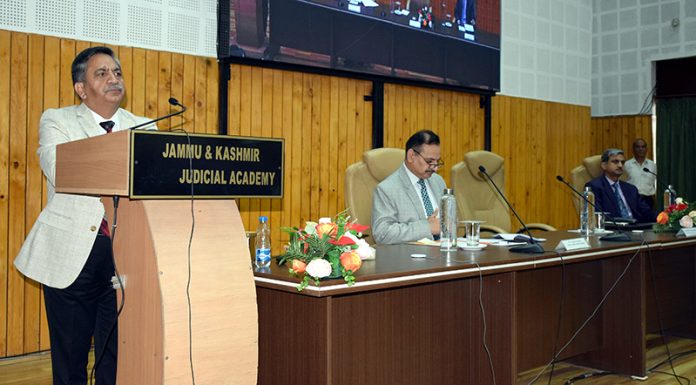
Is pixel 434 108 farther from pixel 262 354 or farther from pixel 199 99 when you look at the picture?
pixel 262 354

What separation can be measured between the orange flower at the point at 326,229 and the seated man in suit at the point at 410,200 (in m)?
1.38

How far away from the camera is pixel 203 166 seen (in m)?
1.72

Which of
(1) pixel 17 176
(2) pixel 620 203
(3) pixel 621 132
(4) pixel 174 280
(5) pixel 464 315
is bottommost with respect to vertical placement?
(5) pixel 464 315

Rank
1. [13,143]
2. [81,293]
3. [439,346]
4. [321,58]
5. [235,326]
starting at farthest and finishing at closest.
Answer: [321,58] → [13,143] → [439,346] → [81,293] → [235,326]

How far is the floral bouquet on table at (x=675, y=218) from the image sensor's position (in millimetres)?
3918

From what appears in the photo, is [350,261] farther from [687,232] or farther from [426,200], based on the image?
[687,232]

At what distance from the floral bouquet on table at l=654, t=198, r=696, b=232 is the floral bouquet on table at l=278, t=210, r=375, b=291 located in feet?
8.62

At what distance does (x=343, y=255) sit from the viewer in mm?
1985

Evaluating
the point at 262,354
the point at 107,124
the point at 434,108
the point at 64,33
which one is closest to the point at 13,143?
the point at 64,33

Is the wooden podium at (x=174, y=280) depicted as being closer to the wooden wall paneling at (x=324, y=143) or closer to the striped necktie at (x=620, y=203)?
the wooden wall paneling at (x=324, y=143)

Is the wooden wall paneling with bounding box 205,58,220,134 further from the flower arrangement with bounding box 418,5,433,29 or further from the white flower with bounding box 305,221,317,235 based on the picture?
the white flower with bounding box 305,221,317,235

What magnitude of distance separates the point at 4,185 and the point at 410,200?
2.29 meters

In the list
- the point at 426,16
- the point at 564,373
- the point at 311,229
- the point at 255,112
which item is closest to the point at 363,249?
the point at 311,229

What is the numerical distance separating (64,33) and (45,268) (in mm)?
2281
